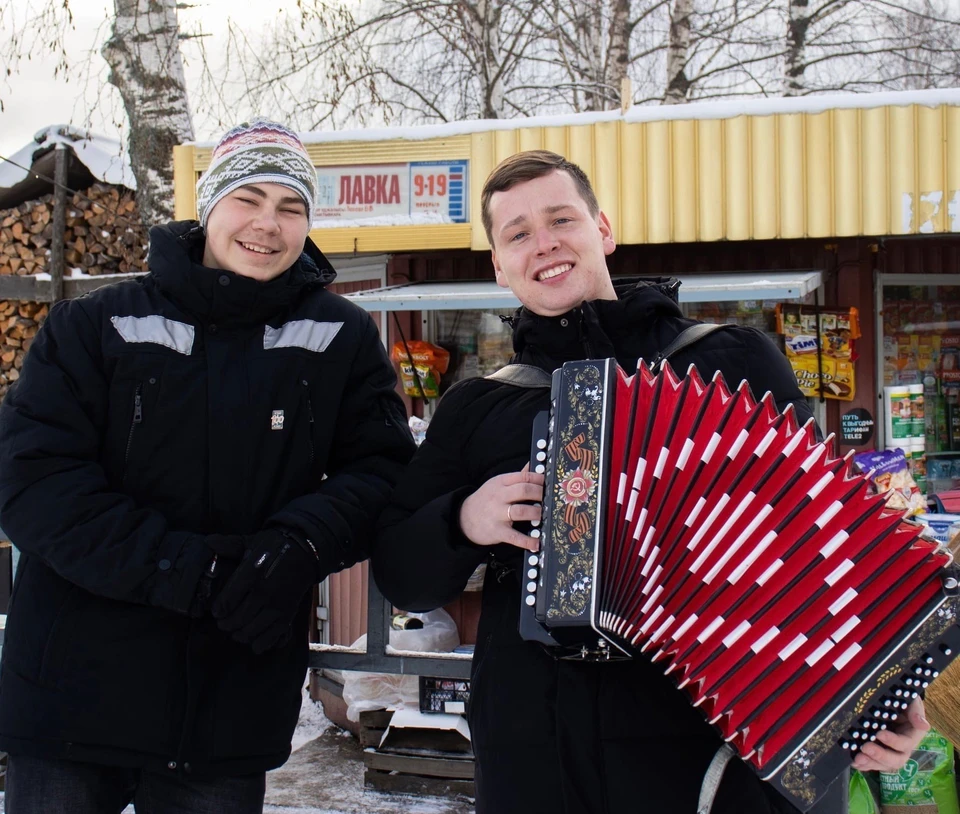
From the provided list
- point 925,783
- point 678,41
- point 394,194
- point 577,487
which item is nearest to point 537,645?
point 577,487

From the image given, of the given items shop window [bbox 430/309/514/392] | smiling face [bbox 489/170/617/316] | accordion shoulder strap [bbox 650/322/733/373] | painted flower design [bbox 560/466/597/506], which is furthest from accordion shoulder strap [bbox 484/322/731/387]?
shop window [bbox 430/309/514/392]

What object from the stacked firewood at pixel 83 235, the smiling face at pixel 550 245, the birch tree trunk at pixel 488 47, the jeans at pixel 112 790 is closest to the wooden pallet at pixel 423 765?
the jeans at pixel 112 790

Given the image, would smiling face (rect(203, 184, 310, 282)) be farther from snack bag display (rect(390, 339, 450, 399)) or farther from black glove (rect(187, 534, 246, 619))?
snack bag display (rect(390, 339, 450, 399))

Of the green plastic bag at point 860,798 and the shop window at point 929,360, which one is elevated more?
the shop window at point 929,360

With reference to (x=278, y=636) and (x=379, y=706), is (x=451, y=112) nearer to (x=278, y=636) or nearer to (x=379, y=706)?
(x=379, y=706)

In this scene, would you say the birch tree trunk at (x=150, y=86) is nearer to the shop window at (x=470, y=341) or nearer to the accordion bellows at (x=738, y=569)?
the shop window at (x=470, y=341)

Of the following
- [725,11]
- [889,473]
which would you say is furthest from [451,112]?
[889,473]

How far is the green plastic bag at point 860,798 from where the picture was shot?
10.6ft

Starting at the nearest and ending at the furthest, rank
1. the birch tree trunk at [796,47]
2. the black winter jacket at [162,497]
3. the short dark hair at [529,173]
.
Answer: the black winter jacket at [162,497]
the short dark hair at [529,173]
the birch tree trunk at [796,47]

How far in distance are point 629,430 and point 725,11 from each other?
515 inches

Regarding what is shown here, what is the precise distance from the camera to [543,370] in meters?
1.86

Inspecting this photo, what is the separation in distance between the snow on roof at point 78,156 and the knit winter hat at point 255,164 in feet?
19.9

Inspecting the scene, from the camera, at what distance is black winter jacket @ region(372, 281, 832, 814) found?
1.59 metres

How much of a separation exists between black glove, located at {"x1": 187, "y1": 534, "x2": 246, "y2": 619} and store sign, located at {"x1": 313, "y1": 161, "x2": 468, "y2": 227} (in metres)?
3.63
